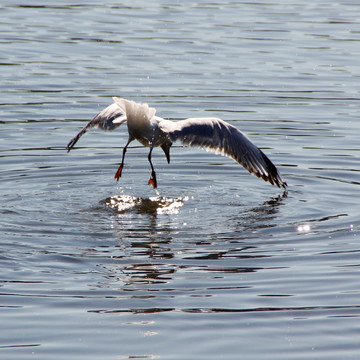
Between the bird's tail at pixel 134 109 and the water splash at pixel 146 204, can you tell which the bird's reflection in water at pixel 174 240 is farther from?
the bird's tail at pixel 134 109

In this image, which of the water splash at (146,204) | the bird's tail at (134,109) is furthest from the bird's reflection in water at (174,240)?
the bird's tail at (134,109)

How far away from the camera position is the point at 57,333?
247 inches

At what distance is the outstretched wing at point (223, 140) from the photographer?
403 inches

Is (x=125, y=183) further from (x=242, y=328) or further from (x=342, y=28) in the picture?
(x=342, y=28)

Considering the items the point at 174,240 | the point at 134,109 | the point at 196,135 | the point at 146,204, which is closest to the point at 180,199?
the point at 146,204

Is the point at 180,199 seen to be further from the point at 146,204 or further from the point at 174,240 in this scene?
the point at 174,240

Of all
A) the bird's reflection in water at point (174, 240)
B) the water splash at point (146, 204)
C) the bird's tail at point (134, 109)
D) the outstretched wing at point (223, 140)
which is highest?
the bird's tail at point (134, 109)

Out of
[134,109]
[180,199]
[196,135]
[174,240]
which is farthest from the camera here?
[180,199]

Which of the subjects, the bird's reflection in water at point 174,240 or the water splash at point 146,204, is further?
the water splash at point 146,204

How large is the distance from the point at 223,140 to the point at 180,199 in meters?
0.87

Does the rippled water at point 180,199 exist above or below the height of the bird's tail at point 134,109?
below

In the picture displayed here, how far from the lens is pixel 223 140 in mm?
10508

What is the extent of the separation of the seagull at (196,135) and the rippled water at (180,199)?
1.20 feet

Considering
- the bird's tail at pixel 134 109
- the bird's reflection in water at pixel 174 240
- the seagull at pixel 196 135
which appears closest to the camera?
the bird's reflection in water at pixel 174 240
